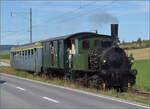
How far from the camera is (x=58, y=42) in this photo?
19.7m

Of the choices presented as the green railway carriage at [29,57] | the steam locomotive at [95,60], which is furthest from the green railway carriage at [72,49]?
the green railway carriage at [29,57]

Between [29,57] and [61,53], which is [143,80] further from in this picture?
[29,57]

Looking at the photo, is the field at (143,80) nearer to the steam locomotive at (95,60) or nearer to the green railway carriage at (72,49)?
the steam locomotive at (95,60)

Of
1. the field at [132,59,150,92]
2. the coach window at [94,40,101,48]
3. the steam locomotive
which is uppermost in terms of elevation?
the coach window at [94,40,101,48]

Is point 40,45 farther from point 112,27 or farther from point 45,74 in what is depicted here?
point 112,27

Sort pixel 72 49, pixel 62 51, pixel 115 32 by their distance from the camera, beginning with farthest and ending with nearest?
pixel 62 51 → pixel 72 49 → pixel 115 32

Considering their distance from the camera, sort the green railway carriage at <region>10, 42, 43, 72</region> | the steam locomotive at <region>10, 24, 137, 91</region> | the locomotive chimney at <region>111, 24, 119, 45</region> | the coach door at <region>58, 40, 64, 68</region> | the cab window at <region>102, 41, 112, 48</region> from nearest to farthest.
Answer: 1. the steam locomotive at <region>10, 24, 137, 91</region>
2. the locomotive chimney at <region>111, 24, 119, 45</region>
3. the cab window at <region>102, 41, 112, 48</region>
4. the coach door at <region>58, 40, 64, 68</region>
5. the green railway carriage at <region>10, 42, 43, 72</region>

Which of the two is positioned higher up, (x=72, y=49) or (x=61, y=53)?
(x=72, y=49)

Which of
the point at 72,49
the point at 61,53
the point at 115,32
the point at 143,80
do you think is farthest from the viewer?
the point at 143,80

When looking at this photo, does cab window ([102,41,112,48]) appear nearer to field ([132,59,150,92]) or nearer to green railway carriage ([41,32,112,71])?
green railway carriage ([41,32,112,71])

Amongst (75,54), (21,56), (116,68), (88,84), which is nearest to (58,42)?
(75,54)

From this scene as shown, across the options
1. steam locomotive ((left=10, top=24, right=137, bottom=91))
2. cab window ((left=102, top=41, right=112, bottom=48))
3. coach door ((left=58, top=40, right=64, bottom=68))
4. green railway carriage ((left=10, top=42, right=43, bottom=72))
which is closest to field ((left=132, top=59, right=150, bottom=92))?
steam locomotive ((left=10, top=24, right=137, bottom=91))

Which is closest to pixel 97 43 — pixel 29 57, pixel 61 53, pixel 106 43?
pixel 106 43

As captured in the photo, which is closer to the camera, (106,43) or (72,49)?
(106,43)
